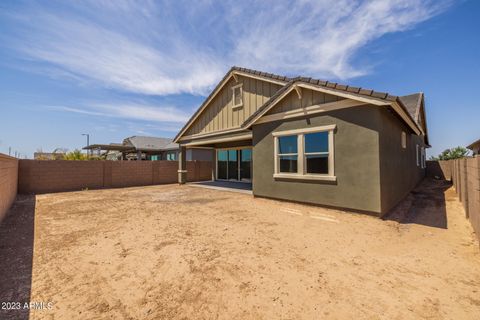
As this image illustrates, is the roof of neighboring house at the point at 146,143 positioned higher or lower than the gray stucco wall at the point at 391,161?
higher

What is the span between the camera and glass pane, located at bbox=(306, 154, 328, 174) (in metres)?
6.84

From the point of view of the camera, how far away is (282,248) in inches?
152

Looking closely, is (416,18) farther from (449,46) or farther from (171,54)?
(171,54)

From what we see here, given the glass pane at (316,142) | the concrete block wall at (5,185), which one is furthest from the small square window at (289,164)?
the concrete block wall at (5,185)

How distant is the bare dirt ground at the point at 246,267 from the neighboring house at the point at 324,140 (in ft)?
3.75

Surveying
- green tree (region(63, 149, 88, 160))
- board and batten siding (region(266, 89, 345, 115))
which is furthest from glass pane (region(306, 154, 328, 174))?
green tree (region(63, 149, 88, 160))

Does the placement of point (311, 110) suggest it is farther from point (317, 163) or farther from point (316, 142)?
point (317, 163)

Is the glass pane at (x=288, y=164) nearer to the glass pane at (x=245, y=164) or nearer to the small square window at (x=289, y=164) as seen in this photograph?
the small square window at (x=289, y=164)

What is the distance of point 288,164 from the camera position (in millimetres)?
7852

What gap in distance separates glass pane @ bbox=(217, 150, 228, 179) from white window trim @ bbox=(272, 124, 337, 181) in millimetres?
8380

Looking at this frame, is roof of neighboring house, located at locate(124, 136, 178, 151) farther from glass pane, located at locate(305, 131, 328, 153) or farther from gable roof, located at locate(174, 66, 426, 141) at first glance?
glass pane, located at locate(305, 131, 328, 153)

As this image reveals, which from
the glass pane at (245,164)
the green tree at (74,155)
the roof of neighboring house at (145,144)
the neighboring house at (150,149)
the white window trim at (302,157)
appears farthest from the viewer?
the roof of neighboring house at (145,144)

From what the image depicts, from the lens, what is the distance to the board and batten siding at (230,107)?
9.69 m

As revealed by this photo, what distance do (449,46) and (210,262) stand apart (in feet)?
36.6
